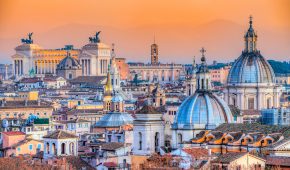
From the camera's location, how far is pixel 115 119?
41.0 metres

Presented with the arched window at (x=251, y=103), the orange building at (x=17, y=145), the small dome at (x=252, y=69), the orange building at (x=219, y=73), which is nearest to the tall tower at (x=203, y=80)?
the orange building at (x=17, y=145)

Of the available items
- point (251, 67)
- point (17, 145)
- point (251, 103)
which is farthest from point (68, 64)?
point (17, 145)

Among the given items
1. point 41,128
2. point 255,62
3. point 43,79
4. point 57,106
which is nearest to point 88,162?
point 41,128

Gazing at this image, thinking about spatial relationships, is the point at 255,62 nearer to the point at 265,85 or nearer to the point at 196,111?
the point at 265,85

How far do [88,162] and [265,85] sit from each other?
48.3ft

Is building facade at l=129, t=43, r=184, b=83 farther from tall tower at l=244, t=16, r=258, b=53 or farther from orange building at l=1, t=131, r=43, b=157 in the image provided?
orange building at l=1, t=131, r=43, b=157

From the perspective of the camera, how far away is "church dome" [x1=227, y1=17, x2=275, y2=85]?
42856 mm

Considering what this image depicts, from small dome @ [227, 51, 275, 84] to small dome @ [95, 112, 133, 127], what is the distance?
404 cm

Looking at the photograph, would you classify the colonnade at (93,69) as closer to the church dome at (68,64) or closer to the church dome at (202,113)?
the church dome at (68,64)

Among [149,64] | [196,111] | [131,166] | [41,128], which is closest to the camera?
[131,166]

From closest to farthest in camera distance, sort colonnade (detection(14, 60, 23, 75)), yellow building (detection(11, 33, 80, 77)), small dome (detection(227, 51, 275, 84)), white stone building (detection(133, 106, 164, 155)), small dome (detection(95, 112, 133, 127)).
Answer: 1. white stone building (detection(133, 106, 164, 155))
2. small dome (detection(95, 112, 133, 127))
3. small dome (detection(227, 51, 275, 84))
4. yellow building (detection(11, 33, 80, 77))
5. colonnade (detection(14, 60, 23, 75))

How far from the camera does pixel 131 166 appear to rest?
28625 millimetres

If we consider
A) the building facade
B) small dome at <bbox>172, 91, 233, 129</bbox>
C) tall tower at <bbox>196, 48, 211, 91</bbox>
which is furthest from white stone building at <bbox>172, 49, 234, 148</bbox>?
the building facade

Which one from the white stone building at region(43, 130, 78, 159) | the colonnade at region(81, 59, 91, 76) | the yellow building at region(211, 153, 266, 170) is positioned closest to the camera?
the yellow building at region(211, 153, 266, 170)
